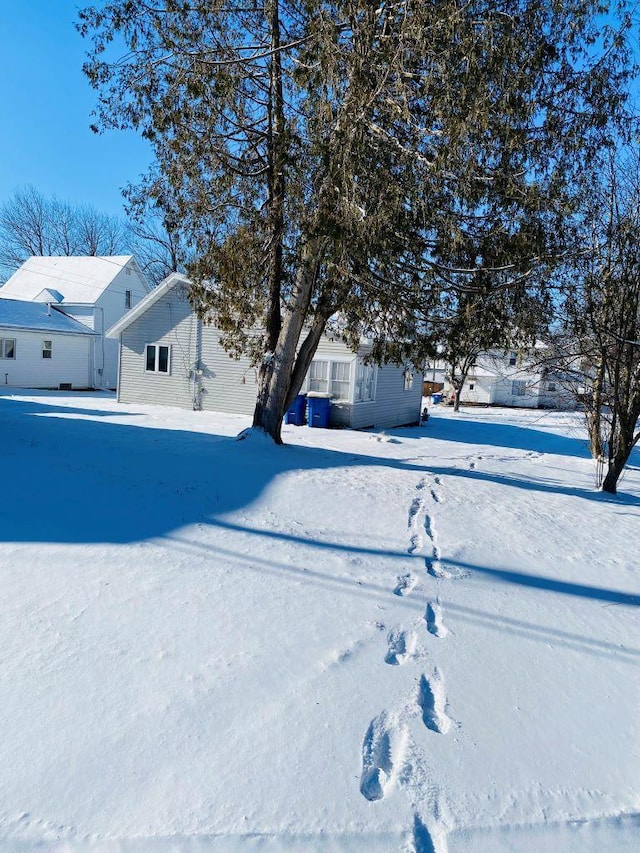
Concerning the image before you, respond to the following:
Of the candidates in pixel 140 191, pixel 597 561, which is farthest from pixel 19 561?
pixel 140 191

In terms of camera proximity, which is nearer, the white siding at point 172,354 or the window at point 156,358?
the white siding at point 172,354

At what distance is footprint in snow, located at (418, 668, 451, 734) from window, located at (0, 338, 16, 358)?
1068 inches

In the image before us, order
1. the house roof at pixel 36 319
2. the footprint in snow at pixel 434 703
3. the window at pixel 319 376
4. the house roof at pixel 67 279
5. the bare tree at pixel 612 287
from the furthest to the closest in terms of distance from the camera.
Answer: the house roof at pixel 67 279, the house roof at pixel 36 319, the window at pixel 319 376, the bare tree at pixel 612 287, the footprint in snow at pixel 434 703

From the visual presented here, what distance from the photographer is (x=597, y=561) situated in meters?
5.73

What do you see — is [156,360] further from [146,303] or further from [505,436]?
[505,436]

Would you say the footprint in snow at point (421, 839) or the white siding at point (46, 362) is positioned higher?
the white siding at point (46, 362)

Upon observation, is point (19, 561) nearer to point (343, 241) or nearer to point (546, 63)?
point (343, 241)

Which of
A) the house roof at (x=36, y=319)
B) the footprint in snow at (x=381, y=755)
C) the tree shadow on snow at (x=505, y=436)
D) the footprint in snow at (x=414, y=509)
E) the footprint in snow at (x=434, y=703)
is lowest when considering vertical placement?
the footprint in snow at (x=381, y=755)

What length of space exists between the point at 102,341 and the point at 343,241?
2482cm

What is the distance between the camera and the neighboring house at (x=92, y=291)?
29734 mm

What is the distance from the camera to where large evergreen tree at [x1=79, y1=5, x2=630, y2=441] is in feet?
23.9

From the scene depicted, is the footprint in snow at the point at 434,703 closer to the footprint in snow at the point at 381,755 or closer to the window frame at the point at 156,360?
the footprint in snow at the point at 381,755

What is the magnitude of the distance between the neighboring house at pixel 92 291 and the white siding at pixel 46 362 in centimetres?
52

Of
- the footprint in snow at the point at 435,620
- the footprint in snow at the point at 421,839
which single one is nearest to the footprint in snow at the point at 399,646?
the footprint in snow at the point at 435,620
